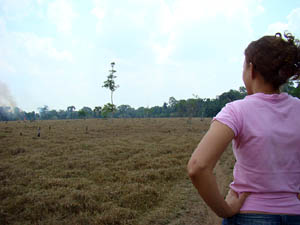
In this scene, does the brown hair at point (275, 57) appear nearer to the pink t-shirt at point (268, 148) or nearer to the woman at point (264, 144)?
the woman at point (264, 144)

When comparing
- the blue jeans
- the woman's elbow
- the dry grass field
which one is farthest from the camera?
the dry grass field

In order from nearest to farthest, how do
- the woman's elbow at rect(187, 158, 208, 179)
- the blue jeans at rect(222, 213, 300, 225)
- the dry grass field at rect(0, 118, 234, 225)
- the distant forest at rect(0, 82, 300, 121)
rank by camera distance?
the woman's elbow at rect(187, 158, 208, 179) → the blue jeans at rect(222, 213, 300, 225) → the dry grass field at rect(0, 118, 234, 225) → the distant forest at rect(0, 82, 300, 121)

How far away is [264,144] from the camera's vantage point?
94 cm

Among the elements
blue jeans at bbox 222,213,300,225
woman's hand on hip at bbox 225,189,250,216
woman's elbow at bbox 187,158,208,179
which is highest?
woman's elbow at bbox 187,158,208,179

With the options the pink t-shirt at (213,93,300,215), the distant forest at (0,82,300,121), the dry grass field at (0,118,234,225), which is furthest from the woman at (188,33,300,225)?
the distant forest at (0,82,300,121)

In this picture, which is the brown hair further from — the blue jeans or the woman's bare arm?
the blue jeans

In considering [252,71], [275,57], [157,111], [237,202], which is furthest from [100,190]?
Answer: [157,111]

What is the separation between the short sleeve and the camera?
35.6 inches

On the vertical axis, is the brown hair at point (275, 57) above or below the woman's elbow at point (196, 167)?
above

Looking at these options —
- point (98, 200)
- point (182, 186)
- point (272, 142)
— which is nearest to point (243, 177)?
point (272, 142)

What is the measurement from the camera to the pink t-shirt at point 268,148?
3.06 ft

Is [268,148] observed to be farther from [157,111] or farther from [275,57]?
[157,111]

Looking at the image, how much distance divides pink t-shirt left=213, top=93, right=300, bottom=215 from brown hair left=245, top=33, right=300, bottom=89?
102mm

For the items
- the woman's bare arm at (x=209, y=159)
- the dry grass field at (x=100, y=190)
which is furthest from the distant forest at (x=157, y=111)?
the woman's bare arm at (x=209, y=159)
